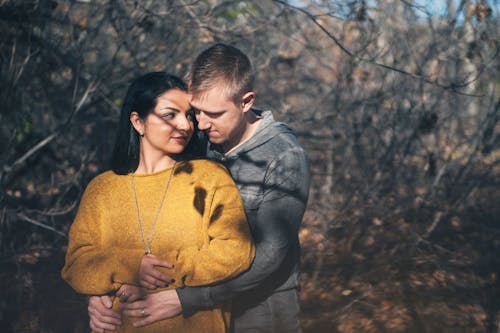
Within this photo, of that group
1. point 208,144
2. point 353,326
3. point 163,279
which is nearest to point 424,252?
point 353,326

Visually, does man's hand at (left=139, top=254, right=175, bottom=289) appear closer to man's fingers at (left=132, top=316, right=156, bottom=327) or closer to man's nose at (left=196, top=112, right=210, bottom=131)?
man's fingers at (left=132, top=316, right=156, bottom=327)

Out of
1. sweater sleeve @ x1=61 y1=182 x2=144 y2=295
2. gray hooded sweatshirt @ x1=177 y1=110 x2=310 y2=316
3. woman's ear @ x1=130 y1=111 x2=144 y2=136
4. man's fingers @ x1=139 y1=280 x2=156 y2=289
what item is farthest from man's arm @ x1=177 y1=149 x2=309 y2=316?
woman's ear @ x1=130 y1=111 x2=144 y2=136

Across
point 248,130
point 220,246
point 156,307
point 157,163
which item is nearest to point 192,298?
point 156,307

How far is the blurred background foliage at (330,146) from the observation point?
4.57m

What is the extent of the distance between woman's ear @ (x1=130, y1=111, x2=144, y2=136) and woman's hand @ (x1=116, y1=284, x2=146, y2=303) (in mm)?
703

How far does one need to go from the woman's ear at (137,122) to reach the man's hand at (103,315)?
Answer: 76 centimetres

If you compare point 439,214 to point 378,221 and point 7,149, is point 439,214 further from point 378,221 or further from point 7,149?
point 7,149

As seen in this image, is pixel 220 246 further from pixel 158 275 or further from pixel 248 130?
pixel 248 130

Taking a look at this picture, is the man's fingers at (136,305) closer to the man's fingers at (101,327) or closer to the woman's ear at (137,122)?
the man's fingers at (101,327)

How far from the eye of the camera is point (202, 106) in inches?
88.0

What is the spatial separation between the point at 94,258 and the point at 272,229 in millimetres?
770

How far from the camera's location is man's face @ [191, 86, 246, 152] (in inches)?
88.1

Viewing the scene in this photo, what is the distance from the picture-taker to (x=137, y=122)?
7.49 ft

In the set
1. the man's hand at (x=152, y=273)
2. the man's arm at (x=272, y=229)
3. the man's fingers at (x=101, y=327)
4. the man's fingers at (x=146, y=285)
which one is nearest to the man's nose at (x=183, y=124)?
the man's arm at (x=272, y=229)
